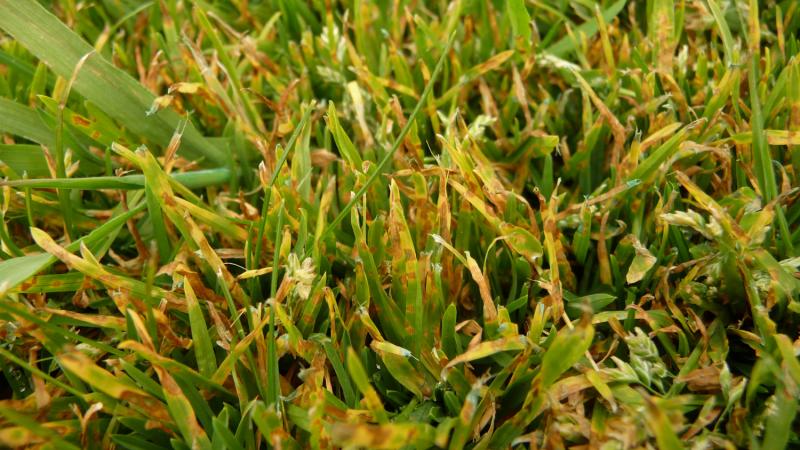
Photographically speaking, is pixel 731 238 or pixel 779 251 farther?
pixel 779 251

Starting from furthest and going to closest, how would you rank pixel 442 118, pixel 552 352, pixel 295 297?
pixel 442 118
pixel 295 297
pixel 552 352

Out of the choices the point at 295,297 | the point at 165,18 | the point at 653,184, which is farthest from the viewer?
the point at 165,18

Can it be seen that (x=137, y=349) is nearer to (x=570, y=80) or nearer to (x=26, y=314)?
(x=26, y=314)

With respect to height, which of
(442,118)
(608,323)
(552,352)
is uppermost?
(442,118)

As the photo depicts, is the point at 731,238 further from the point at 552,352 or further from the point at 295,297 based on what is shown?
the point at 295,297

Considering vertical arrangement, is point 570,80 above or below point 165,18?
below

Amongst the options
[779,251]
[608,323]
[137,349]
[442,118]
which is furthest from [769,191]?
[137,349]
